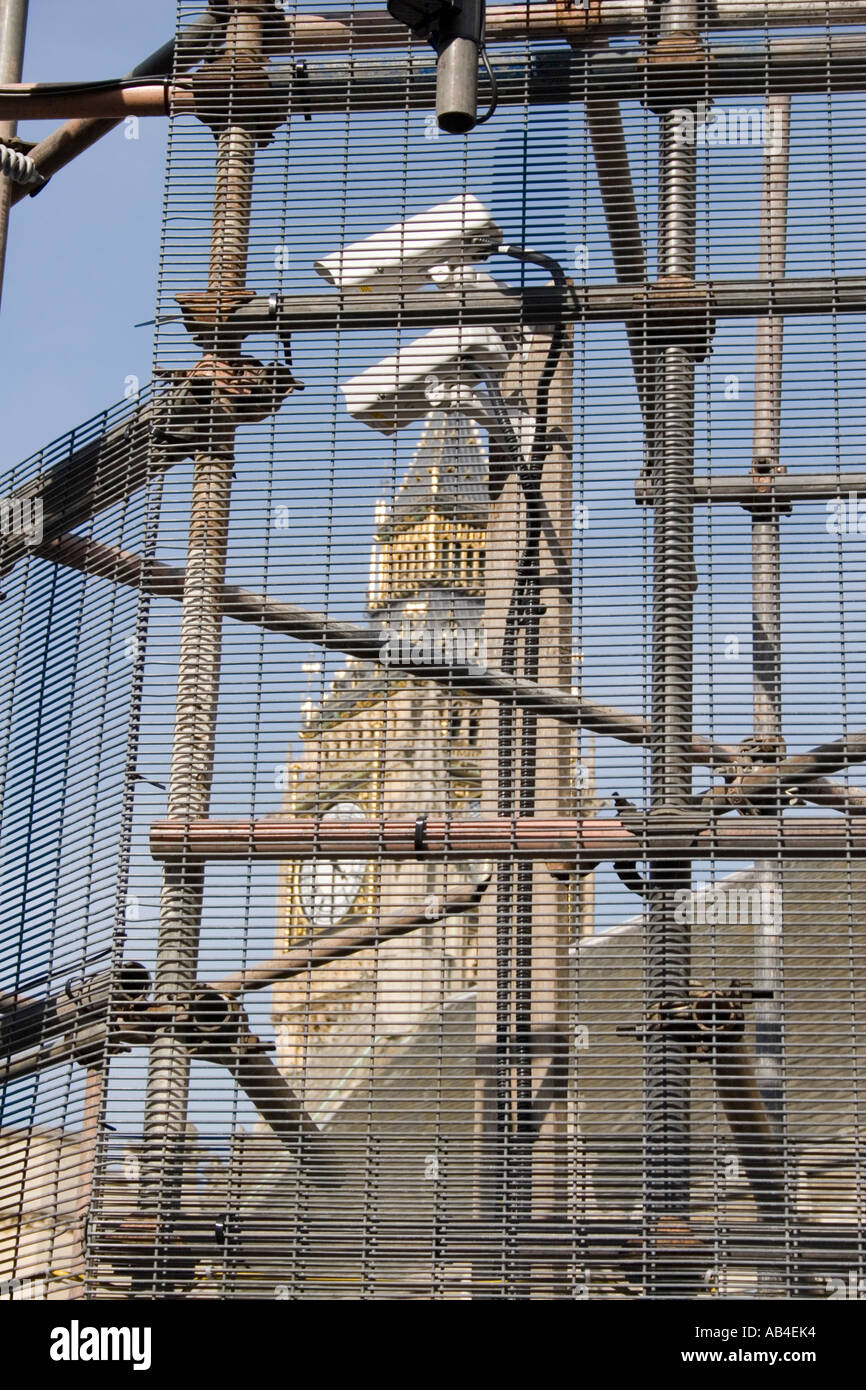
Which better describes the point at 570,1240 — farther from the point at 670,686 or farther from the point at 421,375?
the point at 421,375

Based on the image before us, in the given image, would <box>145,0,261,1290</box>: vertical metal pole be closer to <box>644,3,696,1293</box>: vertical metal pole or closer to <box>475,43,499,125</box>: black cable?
<box>475,43,499,125</box>: black cable

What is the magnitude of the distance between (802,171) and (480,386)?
2.04 m

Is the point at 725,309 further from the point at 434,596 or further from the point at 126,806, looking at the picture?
the point at 126,806

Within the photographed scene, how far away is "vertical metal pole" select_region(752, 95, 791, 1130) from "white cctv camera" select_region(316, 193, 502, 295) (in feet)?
4.87

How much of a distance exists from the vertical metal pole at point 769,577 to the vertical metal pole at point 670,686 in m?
0.35

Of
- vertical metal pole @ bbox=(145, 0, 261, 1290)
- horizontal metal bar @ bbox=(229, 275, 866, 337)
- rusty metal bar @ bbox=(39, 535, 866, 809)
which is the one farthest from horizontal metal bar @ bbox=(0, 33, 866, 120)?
rusty metal bar @ bbox=(39, 535, 866, 809)

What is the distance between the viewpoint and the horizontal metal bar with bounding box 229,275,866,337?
1162 centimetres

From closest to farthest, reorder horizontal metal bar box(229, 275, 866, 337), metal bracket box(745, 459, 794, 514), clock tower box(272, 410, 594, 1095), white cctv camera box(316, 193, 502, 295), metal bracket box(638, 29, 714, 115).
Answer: clock tower box(272, 410, 594, 1095) < metal bracket box(745, 459, 794, 514) < horizontal metal bar box(229, 275, 866, 337) < white cctv camera box(316, 193, 502, 295) < metal bracket box(638, 29, 714, 115)

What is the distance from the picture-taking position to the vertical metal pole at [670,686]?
10.1 meters

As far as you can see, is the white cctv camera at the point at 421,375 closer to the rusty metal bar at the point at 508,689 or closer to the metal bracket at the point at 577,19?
the rusty metal bar at the point at 508,689

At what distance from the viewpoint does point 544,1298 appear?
32.1 feet

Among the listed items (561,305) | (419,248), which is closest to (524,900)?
(561,305)

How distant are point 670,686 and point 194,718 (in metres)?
2.41
